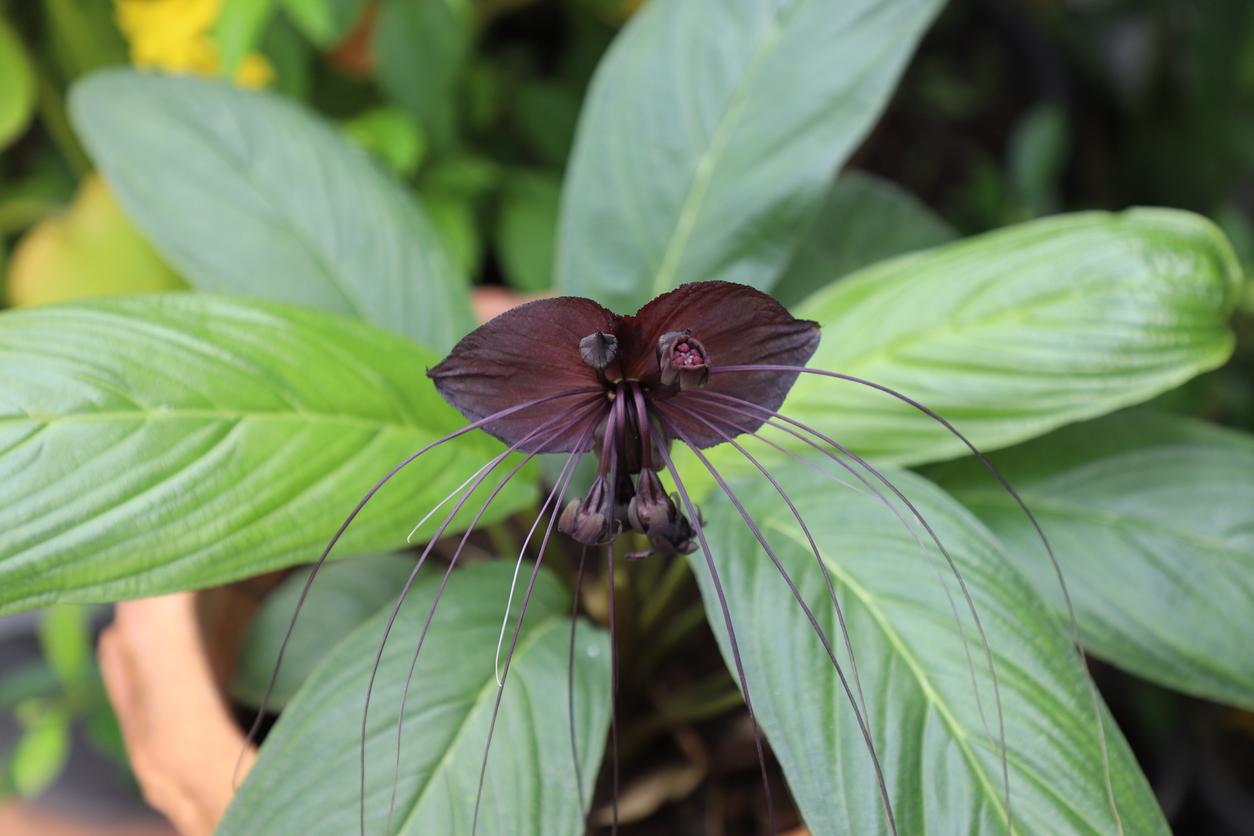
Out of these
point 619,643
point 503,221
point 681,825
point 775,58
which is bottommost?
point 681,825

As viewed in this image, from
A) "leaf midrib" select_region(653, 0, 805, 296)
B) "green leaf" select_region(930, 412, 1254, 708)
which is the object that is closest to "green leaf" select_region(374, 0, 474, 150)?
"leaf midrib" select_region(653, 0, 805, 296)

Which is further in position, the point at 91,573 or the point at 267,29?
the point at 267,29

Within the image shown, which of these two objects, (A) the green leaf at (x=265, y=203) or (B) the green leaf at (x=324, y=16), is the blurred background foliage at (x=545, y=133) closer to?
(B) the green leaf at (x=324, y=16)

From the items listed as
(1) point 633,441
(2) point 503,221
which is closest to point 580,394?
(1) point 633,441

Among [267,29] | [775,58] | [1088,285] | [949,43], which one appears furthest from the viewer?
[949,43]

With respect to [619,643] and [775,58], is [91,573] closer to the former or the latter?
[619,643]

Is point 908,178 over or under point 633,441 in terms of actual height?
over

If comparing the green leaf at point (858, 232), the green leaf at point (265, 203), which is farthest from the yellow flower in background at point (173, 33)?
the green leaf at point (858, 232)

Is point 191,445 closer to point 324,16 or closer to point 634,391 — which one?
point 634,391

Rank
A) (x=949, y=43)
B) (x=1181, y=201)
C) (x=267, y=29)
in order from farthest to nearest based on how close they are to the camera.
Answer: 1. (x=949, y=43)
2. (x=1181, y=201)
3. (x=267, y=29)
